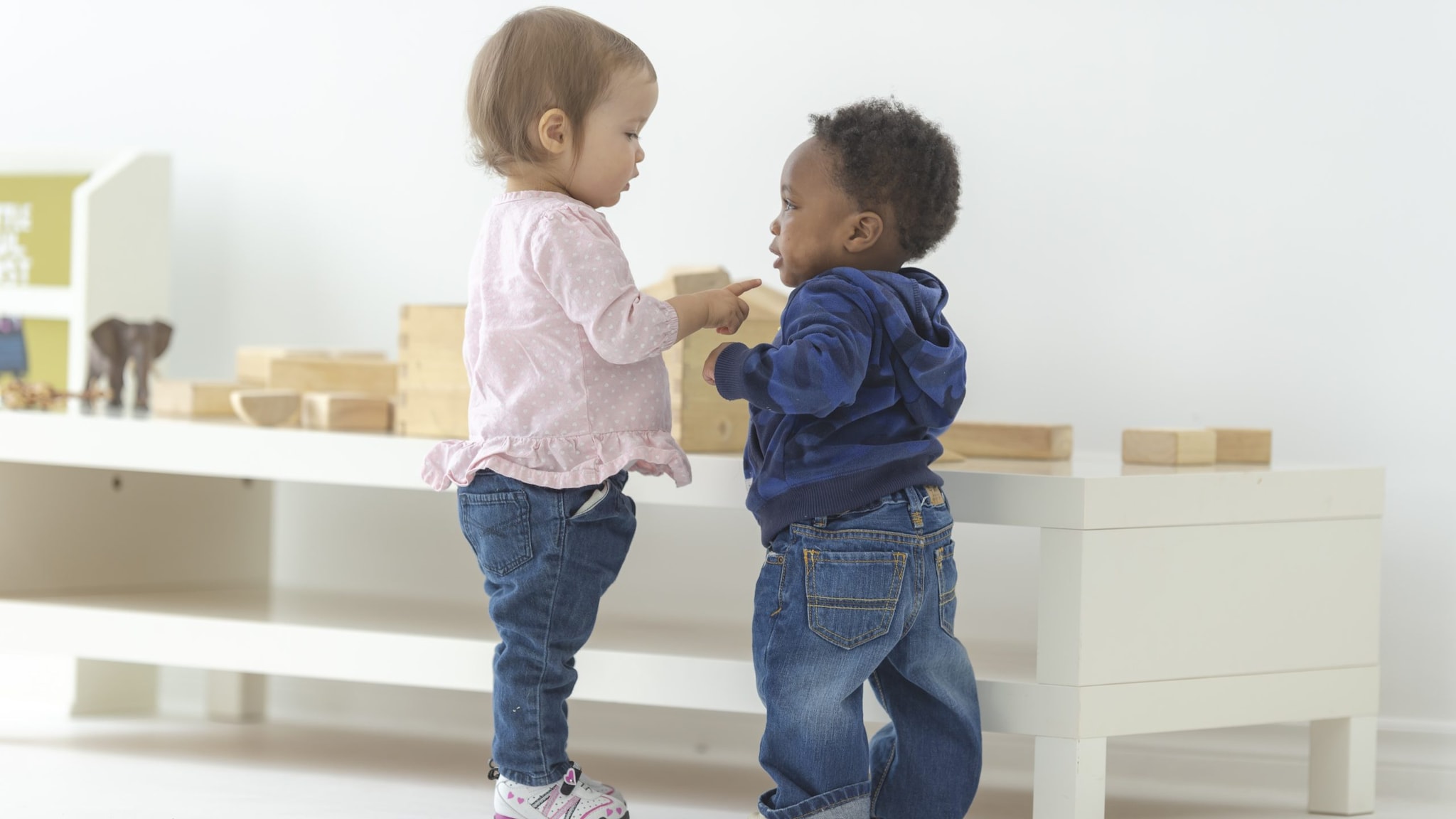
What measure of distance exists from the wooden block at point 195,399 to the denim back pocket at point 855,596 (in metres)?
0.79

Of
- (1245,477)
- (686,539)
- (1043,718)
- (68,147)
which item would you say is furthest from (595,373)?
(68,147)

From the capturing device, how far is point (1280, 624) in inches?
54.9

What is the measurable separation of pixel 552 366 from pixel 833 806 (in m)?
0.41

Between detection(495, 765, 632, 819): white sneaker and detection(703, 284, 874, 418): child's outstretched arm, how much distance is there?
0.35 meters

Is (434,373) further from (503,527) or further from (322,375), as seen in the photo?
(503,527)

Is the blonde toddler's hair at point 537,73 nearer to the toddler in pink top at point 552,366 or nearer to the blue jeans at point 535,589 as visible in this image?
the toddler in pink top at point 552,366

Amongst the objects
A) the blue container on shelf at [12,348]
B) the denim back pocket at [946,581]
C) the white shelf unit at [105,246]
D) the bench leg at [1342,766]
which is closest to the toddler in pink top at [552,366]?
the denim back pocket at [946,581]

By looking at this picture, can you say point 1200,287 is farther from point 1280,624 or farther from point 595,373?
point 595,373

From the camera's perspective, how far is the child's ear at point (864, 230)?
1.22 metres

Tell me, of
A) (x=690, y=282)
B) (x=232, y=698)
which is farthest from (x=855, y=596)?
(x=232, y=698)

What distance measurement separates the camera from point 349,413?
1579 millimetres

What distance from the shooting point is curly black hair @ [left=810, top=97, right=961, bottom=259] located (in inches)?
47.7

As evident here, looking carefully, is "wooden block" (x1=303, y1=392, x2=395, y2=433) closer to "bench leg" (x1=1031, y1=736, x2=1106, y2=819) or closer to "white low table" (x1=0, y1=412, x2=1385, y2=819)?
"white low table" (x1=0, y1=412, x2=1385, y2=819)

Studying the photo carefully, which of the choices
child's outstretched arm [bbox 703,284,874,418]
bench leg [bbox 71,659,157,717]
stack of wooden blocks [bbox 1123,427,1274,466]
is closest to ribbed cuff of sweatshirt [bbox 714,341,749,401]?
child's outstretched arm [bbox 703,284,874,418]
